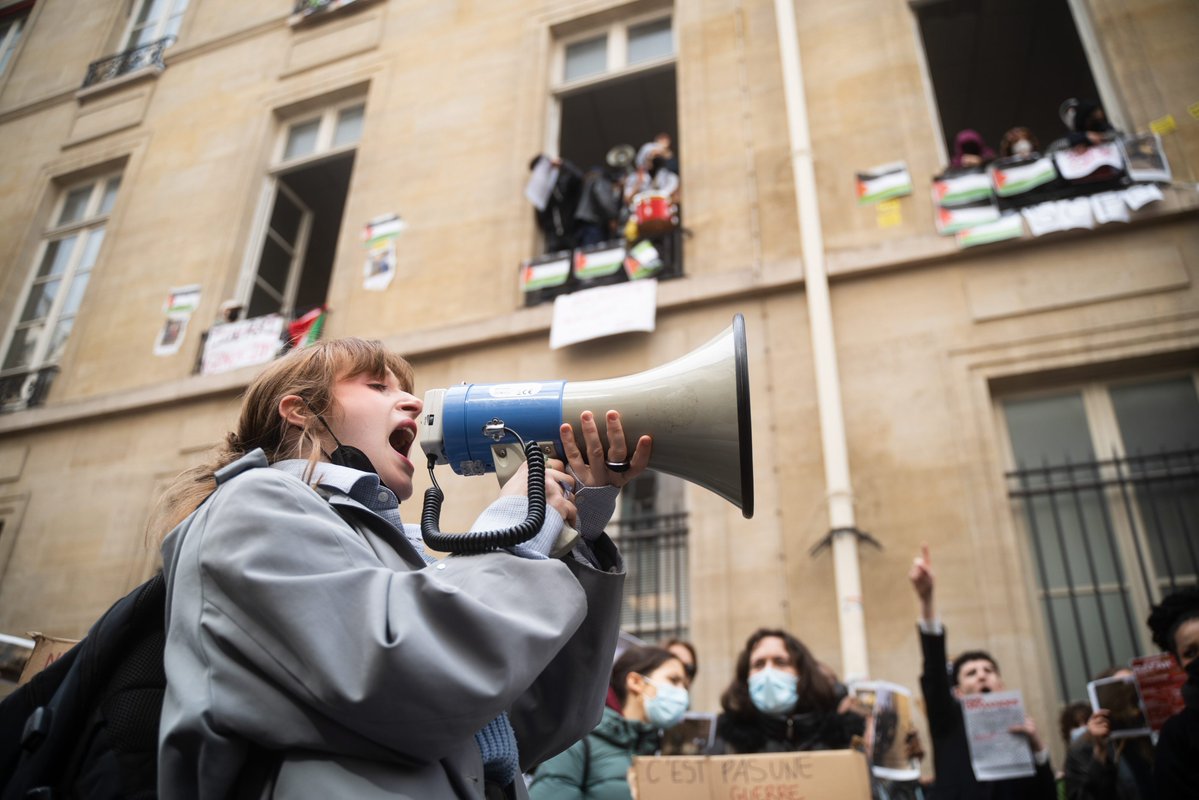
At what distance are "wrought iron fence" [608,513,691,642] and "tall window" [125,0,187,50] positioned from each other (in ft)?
32.3

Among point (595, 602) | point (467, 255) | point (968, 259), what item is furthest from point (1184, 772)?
point (467, 255)

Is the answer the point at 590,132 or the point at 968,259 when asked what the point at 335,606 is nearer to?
the point at 968,259

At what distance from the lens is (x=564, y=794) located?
9.52 ft

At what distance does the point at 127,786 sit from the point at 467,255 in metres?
6.68

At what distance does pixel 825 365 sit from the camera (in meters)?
5.62

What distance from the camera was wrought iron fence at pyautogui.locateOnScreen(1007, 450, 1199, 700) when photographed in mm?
4836

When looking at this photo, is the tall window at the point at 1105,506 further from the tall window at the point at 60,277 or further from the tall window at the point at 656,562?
the tall window at the point at 60,277

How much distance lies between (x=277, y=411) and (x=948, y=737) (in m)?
3.41

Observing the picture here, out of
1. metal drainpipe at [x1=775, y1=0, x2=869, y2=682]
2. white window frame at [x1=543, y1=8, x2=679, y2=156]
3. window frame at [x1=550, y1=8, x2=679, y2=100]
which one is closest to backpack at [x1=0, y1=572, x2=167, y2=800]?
metal drainpipe at [x1=775, y1=0, x2=869, y2=682]

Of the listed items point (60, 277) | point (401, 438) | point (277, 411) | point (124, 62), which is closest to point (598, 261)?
point (401, 438)

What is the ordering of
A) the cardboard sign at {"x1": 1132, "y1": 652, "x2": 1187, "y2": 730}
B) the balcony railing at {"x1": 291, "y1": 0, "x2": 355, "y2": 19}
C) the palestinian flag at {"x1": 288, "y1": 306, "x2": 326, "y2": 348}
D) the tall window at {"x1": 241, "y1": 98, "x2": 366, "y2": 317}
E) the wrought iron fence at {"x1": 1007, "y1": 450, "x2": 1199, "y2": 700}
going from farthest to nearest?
1. the balcony railing at {"x1": 291, "y1": 0, "x2": 355, "y2": 19}
2. the tall window at {"x1": 241, "y1": 98, "x2": 366, "y2": 317}
3. the palestinian flag at {"x1": 288, "y1": 306, "x2": 326, "y2": 348}
4. the wrought iron fence at {"x1": 1007, "y1": 450, "x2": 1199, "y2": 700}
5. the cardboard sign at {"x1": 1132, "y1": 652, "x2": 1187, "y2": 730}

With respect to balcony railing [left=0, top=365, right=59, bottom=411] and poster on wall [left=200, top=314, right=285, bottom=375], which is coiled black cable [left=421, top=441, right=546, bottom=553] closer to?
poster on wall [left=200, top=314, right=285, bottom=375]

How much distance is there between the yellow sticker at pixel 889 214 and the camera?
613cm

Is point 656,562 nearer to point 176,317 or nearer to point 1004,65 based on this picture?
point 176,317
